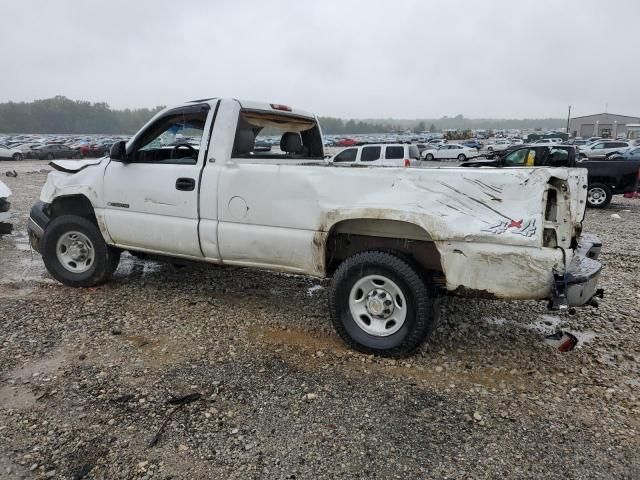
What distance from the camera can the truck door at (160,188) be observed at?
14.6ft

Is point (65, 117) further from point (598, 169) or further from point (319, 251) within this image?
point (319, 251)

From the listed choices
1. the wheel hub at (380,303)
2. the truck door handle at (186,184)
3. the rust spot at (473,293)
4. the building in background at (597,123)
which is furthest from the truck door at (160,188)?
the building in background at (597,123)

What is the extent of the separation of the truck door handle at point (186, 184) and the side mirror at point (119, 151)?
0.78 metres

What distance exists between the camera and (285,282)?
5.73 metres

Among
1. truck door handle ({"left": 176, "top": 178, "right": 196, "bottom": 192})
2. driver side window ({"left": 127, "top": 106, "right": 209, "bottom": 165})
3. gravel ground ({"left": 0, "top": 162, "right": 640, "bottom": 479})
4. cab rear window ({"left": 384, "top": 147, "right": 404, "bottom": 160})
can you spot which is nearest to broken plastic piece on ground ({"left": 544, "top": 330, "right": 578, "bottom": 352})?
gravel ground ({"left": 0, "top": 162, "right": 640, "bottom": 479})

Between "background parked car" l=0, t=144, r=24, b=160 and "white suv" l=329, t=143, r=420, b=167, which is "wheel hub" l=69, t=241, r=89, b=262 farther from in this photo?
"background parked car" l=0, t=144, r=24, b=160

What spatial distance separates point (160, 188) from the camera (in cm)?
459

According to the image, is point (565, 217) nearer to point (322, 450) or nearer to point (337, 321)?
point (337, 321)

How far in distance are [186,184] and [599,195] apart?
12157mm

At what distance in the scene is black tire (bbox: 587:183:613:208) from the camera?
12.6m

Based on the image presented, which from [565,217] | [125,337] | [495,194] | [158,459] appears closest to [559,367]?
[565,217]

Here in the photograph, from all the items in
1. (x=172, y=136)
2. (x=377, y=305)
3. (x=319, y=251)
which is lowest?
(x=377, y=305)

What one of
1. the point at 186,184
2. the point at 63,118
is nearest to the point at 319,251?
the point at 186,184

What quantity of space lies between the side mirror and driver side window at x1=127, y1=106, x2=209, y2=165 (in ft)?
0.18
